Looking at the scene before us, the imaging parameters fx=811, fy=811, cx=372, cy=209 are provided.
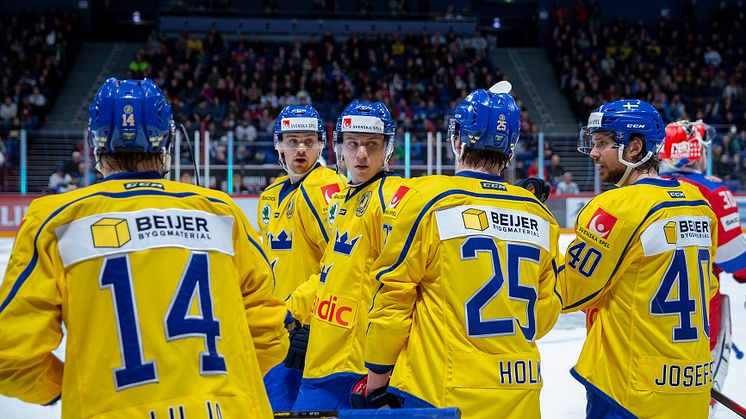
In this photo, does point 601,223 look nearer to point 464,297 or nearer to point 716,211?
point 464,297

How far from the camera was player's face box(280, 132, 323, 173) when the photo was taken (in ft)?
11.7

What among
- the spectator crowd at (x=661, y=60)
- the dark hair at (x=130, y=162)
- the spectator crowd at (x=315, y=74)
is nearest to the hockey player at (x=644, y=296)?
the dark hair at (x=130, y=162)

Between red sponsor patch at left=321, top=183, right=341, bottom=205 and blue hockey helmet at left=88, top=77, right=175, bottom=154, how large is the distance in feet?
4.71

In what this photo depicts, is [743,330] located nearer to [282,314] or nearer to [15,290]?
[282,314]

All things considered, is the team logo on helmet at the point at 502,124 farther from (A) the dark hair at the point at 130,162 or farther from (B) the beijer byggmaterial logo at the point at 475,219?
(A) the dark hair at the point at 130,162

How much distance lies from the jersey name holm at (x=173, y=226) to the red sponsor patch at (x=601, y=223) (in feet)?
4.17

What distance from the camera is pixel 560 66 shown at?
2091cm

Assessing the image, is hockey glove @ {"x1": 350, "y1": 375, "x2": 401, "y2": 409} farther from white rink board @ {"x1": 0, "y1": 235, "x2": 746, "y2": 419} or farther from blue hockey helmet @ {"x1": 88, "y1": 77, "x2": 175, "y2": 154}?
white rink board @ {"x1": 0, "y1": 235, "x2": 746, "y2": 419}

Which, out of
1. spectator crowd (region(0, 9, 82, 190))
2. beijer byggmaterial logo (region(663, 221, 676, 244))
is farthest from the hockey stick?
spectator crowd (region(0, 9, 82, 190))

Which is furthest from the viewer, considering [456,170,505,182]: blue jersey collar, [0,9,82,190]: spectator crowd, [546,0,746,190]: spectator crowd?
[546,0,746,190]: spectator crowd

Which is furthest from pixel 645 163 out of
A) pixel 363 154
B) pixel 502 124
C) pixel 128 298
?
pixel 128 298

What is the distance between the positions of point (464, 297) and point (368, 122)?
1.12 m

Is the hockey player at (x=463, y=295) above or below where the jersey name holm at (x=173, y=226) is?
below

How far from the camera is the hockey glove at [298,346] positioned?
3.00 meters
